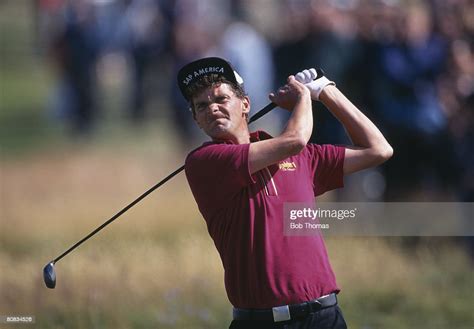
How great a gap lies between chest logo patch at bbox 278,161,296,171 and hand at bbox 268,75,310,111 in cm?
26

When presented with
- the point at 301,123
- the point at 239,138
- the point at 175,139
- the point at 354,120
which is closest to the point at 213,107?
the point at 239,138

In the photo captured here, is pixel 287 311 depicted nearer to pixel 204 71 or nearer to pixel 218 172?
pixel 218 172

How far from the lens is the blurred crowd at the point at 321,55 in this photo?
8.62 m

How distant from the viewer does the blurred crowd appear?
28.3 ft

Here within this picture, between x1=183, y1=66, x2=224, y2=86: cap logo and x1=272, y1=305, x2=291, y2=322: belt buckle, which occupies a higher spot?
x1=183, y1=66, x2=224, y2=86: cap logo

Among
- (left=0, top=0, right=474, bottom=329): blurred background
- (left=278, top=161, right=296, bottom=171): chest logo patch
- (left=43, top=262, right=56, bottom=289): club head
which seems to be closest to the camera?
(left=278, top=161, right=296, bottom=171): chest logo patch

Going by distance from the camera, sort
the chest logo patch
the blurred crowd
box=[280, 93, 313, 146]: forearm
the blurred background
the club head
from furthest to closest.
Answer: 1. the blurred crowd
2. the blurred background
3. the club head
4. the chest logo patch
5. box=[280, 93, 313, 146]: forearm

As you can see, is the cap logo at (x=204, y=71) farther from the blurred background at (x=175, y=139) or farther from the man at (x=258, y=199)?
the blurred background at (x=175, y=139)

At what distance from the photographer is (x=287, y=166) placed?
15.4 ft

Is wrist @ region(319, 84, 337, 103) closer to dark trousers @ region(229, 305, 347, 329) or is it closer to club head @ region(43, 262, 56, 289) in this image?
dark trousers @ region(229, 305, 347, 329)

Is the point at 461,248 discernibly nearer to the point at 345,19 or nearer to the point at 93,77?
the point at 345,19

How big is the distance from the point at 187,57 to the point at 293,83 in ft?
15.4

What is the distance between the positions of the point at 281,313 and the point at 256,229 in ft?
1.18

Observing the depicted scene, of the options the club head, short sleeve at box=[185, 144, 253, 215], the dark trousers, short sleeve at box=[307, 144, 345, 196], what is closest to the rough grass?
the club head
